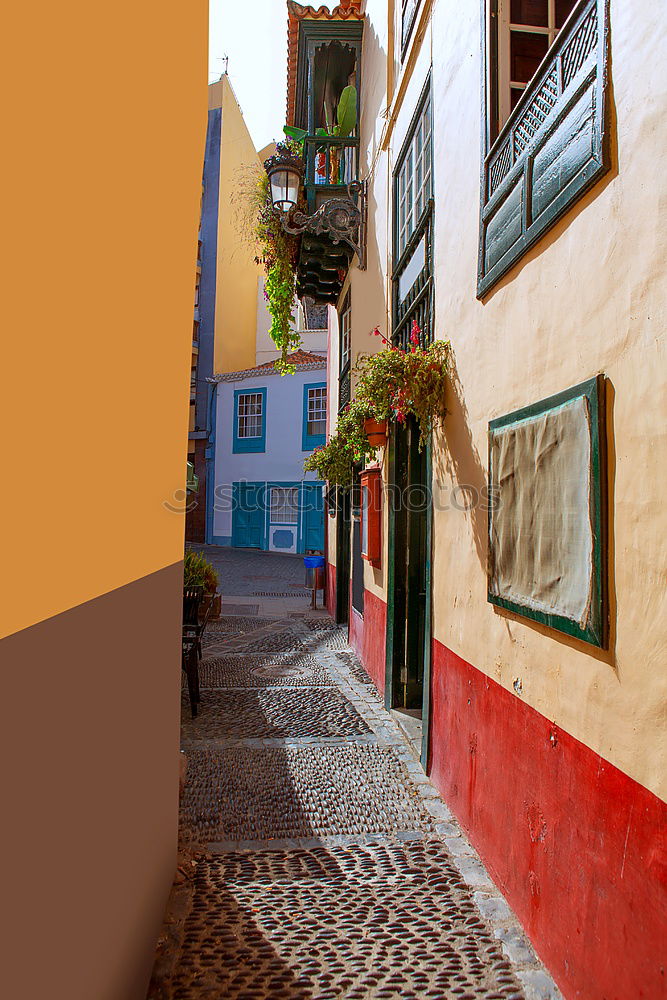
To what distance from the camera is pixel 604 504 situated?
2.58m

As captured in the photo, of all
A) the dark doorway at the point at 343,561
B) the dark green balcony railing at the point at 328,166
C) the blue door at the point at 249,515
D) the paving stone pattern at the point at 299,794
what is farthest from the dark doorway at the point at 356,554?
the blue door at the point at 249,515

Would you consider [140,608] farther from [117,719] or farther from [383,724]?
[383,724]

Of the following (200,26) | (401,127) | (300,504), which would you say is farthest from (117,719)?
(300,504)

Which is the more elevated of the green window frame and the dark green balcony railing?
the dark green balcony railing

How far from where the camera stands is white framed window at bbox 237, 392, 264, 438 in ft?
87.5

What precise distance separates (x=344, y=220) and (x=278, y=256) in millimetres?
1265

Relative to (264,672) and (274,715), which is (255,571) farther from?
(274,715)

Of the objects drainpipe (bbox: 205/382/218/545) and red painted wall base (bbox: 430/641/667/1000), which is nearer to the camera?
red painted wall base (bbox: 430/641/667/1000)

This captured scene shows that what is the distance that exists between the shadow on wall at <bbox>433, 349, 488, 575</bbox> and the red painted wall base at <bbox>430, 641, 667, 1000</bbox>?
88 centimetres

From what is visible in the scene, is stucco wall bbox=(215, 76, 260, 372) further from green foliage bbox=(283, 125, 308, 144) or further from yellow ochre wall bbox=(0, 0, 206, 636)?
yellow ochre wall bbox=(0, 0, 206, 636)

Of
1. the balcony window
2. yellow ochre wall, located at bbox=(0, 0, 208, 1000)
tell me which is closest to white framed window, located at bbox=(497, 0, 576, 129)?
A: the balcony window

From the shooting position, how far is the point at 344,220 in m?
9.68

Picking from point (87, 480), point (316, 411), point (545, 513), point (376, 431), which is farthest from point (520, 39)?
point (316, 411)

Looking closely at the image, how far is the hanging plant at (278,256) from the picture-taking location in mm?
10086
